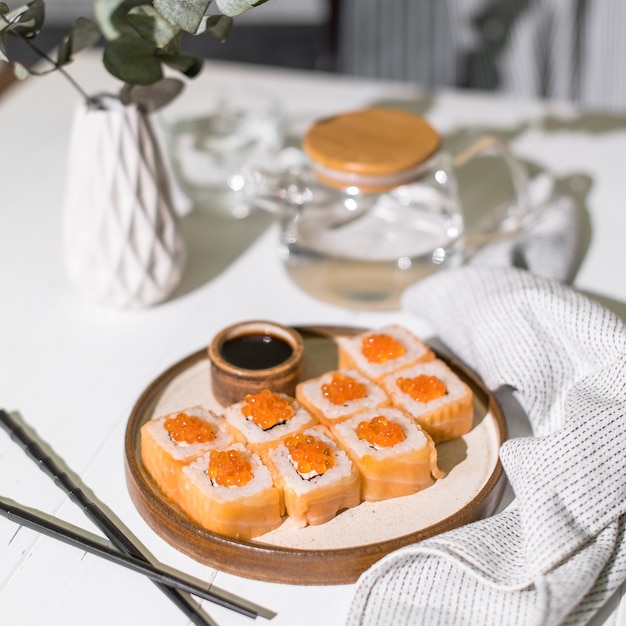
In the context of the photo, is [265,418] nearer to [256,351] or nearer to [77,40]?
[256,351]

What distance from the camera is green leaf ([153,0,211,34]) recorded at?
734 millimetres

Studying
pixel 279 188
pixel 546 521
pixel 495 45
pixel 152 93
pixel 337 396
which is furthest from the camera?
pixel 495 45

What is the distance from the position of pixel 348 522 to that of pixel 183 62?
46 centimetres

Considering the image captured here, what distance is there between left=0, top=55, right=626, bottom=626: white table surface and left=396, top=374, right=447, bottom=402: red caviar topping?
186mm

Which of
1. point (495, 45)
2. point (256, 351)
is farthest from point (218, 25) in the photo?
point (495, 45)

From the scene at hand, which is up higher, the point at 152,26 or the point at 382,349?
the point at 152,26

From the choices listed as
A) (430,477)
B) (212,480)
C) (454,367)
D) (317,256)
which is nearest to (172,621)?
(212,480)

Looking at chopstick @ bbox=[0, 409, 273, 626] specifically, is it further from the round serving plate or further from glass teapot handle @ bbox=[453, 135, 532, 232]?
glass teapot handle @ bbox=[453, 135, 532, 232]

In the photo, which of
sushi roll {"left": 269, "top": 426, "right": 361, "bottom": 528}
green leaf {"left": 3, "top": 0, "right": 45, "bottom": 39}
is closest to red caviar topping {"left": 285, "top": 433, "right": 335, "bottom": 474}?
sushi roll {"left": 269, "top": 426, "right": 361, "bottom": 528}

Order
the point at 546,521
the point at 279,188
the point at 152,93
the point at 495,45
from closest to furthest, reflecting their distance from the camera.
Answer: the point at 546,521 → the point at 152,93 → the point at 279,188 → the point at 495,45

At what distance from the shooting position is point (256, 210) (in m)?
1.19

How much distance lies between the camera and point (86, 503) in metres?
0.73

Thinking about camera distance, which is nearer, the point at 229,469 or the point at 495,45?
the point at 229,469

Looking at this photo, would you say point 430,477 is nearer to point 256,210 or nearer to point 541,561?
point 541,561
